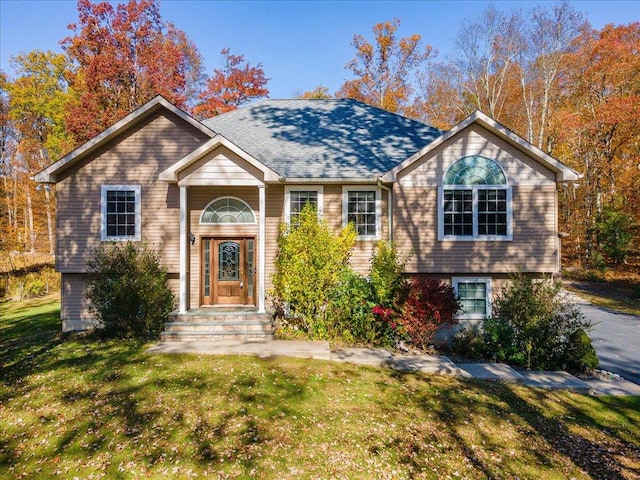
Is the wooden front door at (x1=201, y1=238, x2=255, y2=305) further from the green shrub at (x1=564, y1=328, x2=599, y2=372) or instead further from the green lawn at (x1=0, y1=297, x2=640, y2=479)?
the green shrub at (x1=564, y1=328, x2=599, y2=372)

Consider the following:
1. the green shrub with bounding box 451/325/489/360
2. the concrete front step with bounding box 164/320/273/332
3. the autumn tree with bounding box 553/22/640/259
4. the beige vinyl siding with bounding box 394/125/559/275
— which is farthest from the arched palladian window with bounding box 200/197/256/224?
the autumn tree with bounding box 553/22/640/259

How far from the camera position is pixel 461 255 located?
1080 cm

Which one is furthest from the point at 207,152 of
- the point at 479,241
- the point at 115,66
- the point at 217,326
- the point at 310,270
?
the point at 115,66

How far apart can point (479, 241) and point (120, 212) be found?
10992 millimetres

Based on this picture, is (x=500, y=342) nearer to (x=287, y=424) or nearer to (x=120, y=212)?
(x=287, y=424)

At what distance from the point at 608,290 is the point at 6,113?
4656 cm

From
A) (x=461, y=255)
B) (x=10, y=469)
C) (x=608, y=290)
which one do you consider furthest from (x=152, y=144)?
(x=608, y=290)

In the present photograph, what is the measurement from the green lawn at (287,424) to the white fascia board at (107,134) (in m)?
5.47

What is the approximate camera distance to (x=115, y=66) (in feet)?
77.4

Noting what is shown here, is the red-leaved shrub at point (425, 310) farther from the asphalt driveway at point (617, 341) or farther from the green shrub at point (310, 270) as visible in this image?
the asphalt driveway at point (617, 341)

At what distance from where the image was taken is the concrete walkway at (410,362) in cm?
756

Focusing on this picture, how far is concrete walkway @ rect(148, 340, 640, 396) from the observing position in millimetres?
7559

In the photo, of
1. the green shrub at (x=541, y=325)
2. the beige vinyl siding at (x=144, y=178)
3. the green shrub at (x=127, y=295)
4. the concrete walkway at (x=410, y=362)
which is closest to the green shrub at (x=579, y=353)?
the green shrub at (x=541, y=325)

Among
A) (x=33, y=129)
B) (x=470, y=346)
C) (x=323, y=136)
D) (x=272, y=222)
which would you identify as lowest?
(x=470, y=346)
